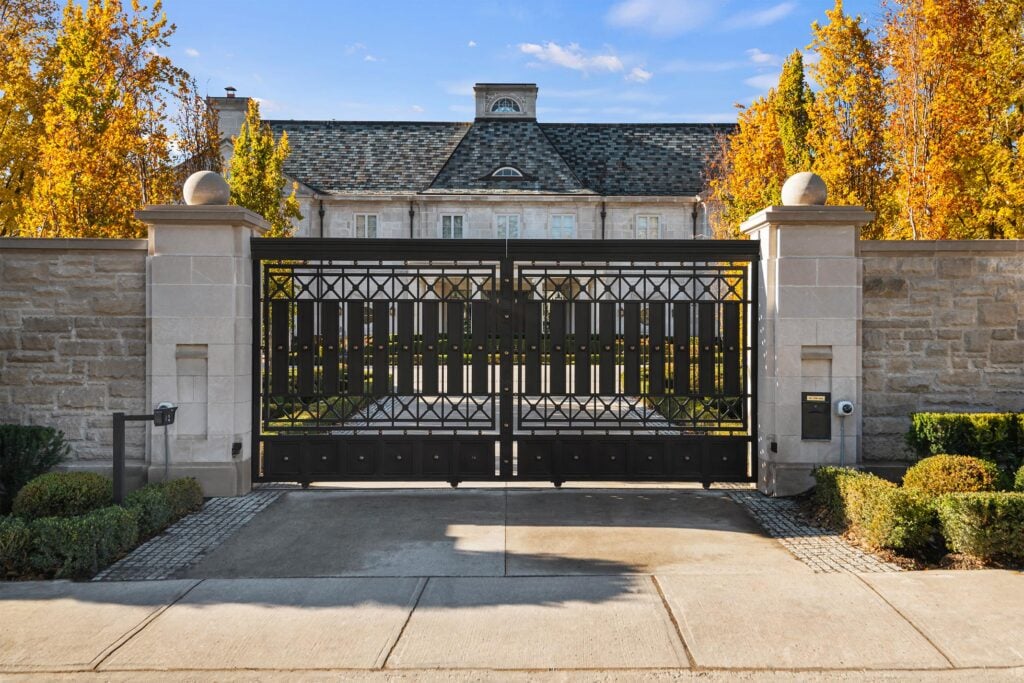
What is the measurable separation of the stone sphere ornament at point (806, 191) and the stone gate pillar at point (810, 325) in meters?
0.01

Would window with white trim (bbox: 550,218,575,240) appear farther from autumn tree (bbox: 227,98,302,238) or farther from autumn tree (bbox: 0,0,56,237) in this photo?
autumn tree (bbox: 0,0,56,237)

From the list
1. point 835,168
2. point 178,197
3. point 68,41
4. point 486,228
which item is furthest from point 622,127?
point 68,41

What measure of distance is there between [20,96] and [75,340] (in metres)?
11.6

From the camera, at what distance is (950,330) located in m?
8.14

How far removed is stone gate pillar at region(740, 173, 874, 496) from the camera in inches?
312

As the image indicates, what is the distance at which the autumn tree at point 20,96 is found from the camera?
15.4 m

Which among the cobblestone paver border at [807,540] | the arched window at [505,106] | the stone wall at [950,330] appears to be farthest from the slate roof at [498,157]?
the cobblestone paver border at [807,540]

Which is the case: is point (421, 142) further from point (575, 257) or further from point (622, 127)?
point (575, 257)

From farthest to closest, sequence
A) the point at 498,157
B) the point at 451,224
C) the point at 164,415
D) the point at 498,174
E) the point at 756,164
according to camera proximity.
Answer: the point at 498,157
the point at 498,174
the point at 451,224
the point at 756,164
the point at 164,415

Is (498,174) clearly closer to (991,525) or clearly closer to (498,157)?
(498,157)

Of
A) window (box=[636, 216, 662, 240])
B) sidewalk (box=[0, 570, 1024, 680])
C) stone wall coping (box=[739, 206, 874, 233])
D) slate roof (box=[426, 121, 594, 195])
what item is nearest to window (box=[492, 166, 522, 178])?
slate roof (box=[426, 121, 594, 195])

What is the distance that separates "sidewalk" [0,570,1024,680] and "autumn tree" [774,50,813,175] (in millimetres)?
15529

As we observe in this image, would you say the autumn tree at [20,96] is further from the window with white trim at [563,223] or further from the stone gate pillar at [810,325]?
the window with white trim at [563,223]

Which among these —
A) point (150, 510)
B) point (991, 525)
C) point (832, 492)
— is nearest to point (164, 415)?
point (150, 510)
